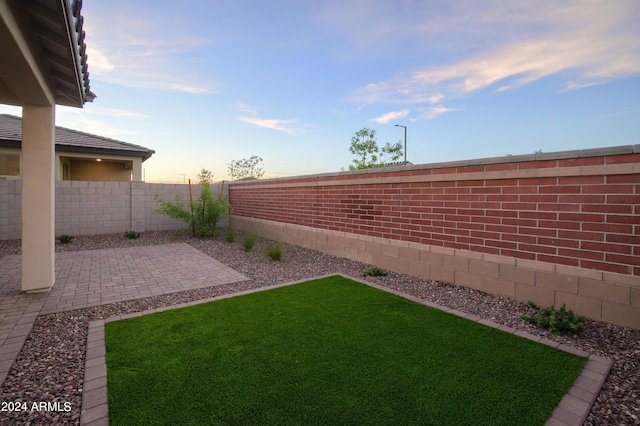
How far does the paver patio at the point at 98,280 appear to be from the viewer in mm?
3436

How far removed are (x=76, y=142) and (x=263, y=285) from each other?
12.3 meters

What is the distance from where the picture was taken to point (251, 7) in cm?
766

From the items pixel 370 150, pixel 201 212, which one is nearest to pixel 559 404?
pixel 201 212

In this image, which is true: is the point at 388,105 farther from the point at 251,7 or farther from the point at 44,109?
the point at 44,109

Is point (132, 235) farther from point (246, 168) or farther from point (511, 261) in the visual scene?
point (246, 168)

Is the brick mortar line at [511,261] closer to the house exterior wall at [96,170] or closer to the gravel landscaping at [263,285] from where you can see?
the gravel landscaping at [263,285]

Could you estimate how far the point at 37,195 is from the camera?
4176 millimetres

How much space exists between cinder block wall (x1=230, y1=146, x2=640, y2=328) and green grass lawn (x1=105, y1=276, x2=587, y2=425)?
116cm

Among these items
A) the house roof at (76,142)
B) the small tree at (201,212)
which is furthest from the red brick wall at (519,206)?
the house roof at (76,142)

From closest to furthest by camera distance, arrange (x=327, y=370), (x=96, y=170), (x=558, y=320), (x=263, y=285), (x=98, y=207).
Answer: (x=327, y=370) → (x=558, y=320) → (x=263, y=285) → (x=98, y=207) → (x=96, y=170)

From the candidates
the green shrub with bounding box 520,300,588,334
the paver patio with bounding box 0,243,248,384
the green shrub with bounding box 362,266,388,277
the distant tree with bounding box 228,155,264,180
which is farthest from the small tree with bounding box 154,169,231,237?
the distant tree with bounding box 228,155,264,180

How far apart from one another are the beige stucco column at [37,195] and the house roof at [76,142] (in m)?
9.22

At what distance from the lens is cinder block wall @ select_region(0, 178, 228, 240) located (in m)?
8.59

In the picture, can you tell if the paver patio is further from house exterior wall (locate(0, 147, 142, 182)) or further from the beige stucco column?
house exterior wall (locate(0, 147, 142, 182))
